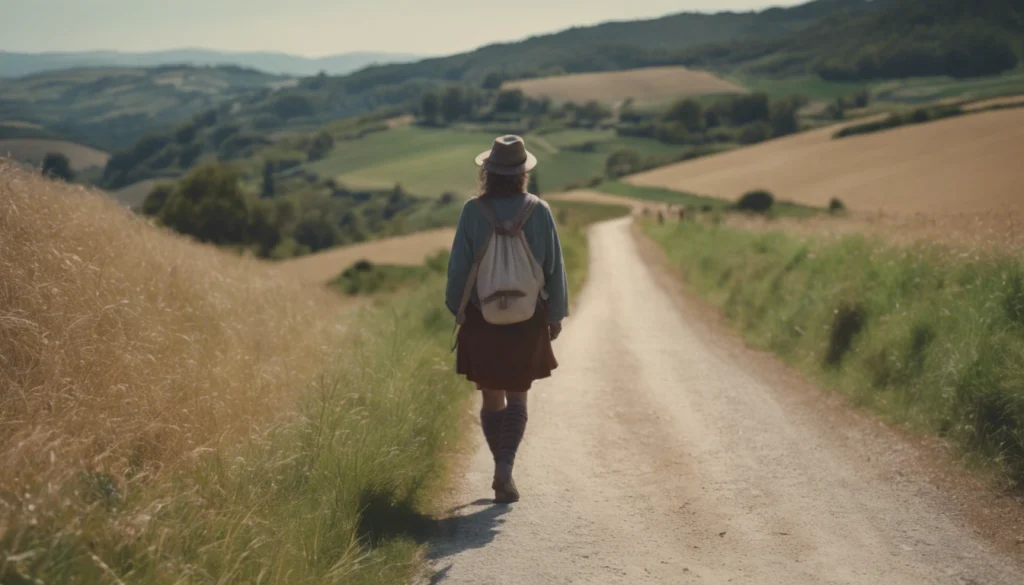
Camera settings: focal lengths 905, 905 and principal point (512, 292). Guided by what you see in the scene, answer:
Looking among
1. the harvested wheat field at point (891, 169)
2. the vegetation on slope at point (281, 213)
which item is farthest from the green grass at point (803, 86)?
the vegetation on slope at point (281, 213)

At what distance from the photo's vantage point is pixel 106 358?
5125 mm

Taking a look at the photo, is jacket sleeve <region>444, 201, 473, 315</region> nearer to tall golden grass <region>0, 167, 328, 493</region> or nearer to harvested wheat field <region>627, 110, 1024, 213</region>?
tall golden grass <region>0, 167, 328, 493</region>

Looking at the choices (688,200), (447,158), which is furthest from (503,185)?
(447,158)

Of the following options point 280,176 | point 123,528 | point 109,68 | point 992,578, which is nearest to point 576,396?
point 992,578

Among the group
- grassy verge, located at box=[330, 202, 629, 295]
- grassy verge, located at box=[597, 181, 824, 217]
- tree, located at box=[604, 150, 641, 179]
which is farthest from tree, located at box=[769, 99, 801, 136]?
grassy verge, located at box=[330, 202, 629, 295]

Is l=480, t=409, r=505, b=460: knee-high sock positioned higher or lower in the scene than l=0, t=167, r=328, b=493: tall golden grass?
lower

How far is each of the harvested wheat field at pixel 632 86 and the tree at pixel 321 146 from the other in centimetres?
2783

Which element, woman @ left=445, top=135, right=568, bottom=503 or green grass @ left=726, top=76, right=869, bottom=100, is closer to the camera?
woman @ left=445, top=135, right=568, bottom=503

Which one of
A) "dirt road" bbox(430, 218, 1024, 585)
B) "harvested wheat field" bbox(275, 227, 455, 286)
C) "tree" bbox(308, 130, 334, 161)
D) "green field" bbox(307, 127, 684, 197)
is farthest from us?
"tree" bbox(308, 130, 334, 161)

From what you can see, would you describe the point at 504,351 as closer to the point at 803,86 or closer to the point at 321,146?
the point at 803,86

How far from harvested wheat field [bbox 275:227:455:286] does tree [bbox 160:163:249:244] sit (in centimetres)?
1074

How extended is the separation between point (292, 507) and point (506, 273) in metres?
1.92

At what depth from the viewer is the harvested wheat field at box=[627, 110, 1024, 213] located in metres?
21.3

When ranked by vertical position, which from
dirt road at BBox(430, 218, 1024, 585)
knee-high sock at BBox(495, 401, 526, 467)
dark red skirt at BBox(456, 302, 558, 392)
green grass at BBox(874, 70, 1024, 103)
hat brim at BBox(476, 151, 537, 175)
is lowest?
dirt road at BBox(430, 218, 1024, 585)
